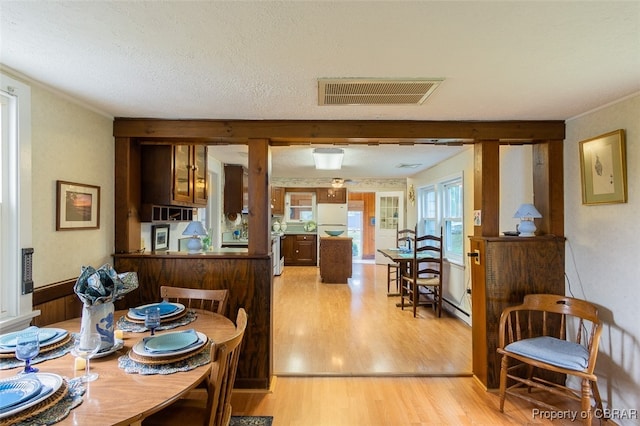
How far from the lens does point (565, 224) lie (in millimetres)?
2568

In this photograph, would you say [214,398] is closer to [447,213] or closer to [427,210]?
[447,213]

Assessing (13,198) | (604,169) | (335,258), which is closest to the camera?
(13,198)

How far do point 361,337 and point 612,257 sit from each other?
2340 millimetres

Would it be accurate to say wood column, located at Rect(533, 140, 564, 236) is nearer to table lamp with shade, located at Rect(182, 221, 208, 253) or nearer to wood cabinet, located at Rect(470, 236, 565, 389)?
wood cabinet, located at Rect(470, 236, 565, 389)

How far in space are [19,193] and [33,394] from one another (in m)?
1.26

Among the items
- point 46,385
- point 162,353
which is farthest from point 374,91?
point 46,385

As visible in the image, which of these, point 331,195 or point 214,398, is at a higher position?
point 331,195

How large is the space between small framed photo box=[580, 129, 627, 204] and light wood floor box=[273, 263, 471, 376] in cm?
175

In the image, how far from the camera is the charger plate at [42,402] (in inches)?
37.9

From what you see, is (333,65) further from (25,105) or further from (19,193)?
(19,193)

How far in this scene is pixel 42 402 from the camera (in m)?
1.05

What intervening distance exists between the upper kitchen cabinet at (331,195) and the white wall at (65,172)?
5.79m

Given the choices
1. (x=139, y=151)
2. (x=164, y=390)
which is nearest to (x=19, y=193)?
(x=139, y=151)

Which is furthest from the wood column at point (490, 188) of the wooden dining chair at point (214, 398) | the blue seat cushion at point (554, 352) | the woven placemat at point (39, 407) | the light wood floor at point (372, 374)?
the woven placemat at point (39, 407)
